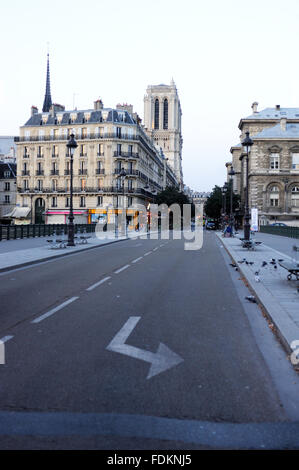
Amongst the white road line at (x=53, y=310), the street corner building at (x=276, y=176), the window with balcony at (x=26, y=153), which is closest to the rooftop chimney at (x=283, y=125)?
the street corner building at (x=276, y=176)

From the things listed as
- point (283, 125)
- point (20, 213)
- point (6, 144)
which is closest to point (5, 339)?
point (20, 213)

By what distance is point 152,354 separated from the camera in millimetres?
5270

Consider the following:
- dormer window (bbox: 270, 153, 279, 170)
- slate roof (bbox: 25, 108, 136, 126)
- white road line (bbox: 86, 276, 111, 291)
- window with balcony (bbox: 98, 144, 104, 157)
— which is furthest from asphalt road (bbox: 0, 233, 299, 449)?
dormer window (bbox: 270, 153, 279, 170)

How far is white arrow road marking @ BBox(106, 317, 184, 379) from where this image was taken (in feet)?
15.8

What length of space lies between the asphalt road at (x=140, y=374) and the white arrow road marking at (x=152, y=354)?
1cm

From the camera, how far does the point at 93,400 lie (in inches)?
154

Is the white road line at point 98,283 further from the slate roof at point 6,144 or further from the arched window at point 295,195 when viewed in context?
the slate roof at point 6,144

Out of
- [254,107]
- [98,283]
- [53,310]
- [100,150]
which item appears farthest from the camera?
[254,107]

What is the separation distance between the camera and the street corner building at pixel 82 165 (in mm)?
65000

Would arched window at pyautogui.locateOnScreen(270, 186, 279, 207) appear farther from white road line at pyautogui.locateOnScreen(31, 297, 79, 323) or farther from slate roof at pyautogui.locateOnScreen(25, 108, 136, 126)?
white road line at pyautogui.locateOnScreen(31, 297, 79, 323)

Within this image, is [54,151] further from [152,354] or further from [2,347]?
[152,354]

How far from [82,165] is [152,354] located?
206 feet

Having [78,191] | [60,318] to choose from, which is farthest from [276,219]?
[60,318]

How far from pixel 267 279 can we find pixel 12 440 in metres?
8.97
